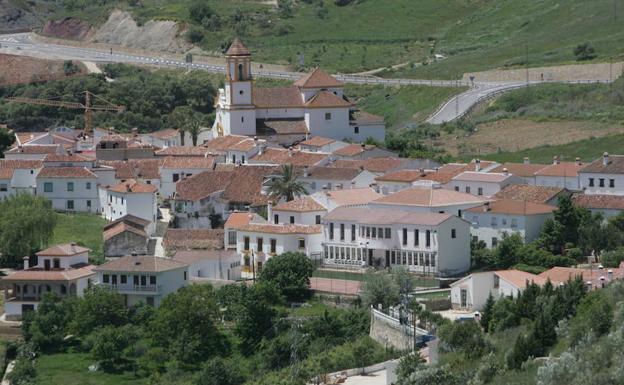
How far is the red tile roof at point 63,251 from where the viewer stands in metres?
65.2

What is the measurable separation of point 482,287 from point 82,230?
1965 centimetres

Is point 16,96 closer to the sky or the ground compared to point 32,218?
closer to the sky

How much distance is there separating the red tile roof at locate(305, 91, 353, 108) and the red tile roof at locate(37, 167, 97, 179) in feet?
47.1

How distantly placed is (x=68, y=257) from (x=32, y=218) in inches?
185

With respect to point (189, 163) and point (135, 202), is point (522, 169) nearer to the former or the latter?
point (135, 202)

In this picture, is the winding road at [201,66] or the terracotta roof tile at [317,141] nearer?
the terracotta roof tile at [317,141]

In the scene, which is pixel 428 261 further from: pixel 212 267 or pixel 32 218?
pixel 32 218

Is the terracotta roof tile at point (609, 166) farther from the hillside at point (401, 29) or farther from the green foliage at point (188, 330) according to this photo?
the hillside at point (401, 29)

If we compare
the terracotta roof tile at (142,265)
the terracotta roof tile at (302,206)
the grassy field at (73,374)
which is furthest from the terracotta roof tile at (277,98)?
the grassy field at (73,374)

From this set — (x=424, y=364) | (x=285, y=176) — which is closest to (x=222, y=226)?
(x=285, y=176)

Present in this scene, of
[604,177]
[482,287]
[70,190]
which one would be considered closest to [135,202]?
[70,190]

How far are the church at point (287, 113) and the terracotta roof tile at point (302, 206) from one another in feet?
59.7

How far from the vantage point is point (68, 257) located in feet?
215

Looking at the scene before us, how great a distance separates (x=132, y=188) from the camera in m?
73.6
